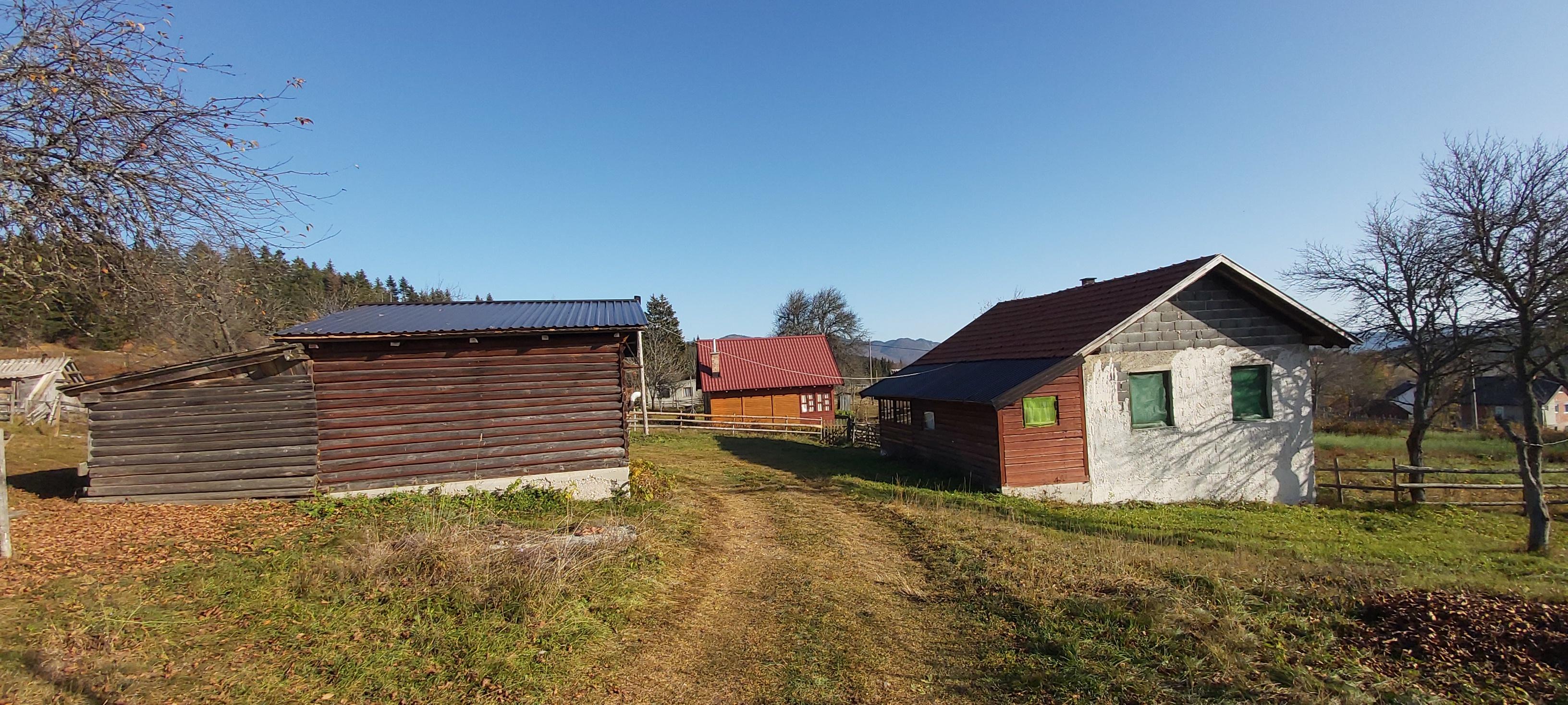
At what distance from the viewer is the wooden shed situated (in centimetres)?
1110

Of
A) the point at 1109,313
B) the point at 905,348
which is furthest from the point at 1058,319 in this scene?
the point at 905,348

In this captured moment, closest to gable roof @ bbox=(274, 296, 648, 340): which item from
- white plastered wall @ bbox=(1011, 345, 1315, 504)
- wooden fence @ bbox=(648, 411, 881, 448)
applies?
white plastered wall @ bbox=(1011, 345, 1315, 504)

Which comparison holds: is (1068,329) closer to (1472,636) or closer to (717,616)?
(1472,636)

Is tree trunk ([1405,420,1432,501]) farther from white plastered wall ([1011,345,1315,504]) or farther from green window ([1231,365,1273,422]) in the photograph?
green window ([1231,365,1273,422])

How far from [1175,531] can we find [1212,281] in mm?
7302

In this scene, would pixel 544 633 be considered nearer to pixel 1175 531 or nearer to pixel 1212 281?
pixel 1175 531

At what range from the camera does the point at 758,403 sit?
37469 millimetres

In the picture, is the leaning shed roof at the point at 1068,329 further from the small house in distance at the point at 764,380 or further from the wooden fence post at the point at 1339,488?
the small house in distance at the point at 764,380

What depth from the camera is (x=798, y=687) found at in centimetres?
548

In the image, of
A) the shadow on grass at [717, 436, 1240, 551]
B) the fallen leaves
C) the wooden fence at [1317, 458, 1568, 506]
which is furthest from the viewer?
the wooden fence at [1317, 458, 1568, 506]

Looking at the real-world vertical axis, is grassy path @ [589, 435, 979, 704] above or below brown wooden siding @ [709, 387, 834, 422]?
below

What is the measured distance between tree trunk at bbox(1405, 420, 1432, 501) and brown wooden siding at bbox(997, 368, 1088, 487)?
9.23 meters

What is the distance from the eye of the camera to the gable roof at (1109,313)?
616 inches

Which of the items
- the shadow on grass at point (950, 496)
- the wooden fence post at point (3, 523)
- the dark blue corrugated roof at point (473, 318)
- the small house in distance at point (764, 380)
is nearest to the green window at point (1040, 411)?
the shadow on grass at point (950, 496)
